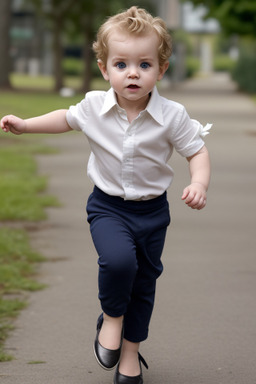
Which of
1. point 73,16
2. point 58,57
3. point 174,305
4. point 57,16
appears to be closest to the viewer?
point 174,305

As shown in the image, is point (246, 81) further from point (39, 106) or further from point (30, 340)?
point (30, 340)

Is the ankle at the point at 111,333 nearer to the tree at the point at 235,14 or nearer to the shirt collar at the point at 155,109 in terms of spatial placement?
the shirt collar at the point at 155,109

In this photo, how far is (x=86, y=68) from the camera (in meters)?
42.0

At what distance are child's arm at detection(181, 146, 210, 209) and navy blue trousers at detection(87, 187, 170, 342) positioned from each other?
0.67ft

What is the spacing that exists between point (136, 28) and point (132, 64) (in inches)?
5.8

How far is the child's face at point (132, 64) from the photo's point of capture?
11.9 ft

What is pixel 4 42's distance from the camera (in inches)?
1535

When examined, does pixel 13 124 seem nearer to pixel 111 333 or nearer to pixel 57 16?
pixel 111 333

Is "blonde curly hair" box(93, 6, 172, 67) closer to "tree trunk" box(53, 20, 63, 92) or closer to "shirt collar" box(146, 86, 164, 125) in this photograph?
"shirt collar" box(146, 86, 164, 125)

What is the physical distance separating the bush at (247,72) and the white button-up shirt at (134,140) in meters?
44.5

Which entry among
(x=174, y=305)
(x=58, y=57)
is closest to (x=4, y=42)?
(x=58, y=57)

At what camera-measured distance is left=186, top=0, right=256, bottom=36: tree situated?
2534 cm

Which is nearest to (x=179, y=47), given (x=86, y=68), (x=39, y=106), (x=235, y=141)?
(x=86, y=68)

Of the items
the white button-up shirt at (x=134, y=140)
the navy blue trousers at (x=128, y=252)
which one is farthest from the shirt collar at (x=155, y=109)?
the navy blue trousers at (x=128, y=252)
